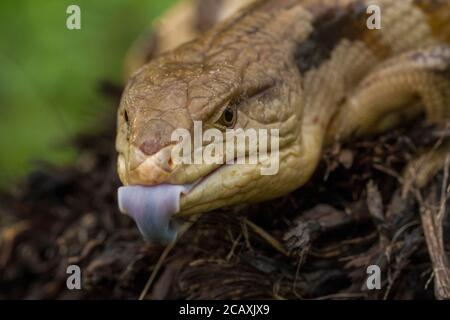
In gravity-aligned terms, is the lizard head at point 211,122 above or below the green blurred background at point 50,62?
below

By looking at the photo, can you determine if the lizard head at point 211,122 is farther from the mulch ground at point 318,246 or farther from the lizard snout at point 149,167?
the mulch ground at point 318,246

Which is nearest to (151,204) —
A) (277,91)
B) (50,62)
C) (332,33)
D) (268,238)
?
(268,238)

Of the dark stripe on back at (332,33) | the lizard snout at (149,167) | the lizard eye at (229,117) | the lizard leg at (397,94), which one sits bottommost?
the lizard snout at (149,167)

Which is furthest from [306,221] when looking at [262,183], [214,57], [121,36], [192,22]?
[121,36]

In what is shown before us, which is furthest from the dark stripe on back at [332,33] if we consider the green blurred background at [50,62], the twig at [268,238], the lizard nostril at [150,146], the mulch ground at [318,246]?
the green blurred background at [50,62]

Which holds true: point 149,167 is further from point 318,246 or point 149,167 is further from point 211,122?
point 318,246

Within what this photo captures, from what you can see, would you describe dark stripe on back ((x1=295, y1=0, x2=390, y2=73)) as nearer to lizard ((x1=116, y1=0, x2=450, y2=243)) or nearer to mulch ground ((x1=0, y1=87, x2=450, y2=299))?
lizard ((x1=116, y1=0, x2=450, y2=243))

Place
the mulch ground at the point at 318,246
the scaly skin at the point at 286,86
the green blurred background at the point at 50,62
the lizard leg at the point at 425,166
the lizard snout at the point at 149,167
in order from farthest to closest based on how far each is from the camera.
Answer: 1. the green blurred background at the point at 50,62
2. the lizard leg at the point at 425,166
3. the mulch ground at the point at 318,246
4. the scaly skin at the point at 286,86
5. the lizard snout at the point at 149,167

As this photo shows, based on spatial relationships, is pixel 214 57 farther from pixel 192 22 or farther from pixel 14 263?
pixel 192 22
